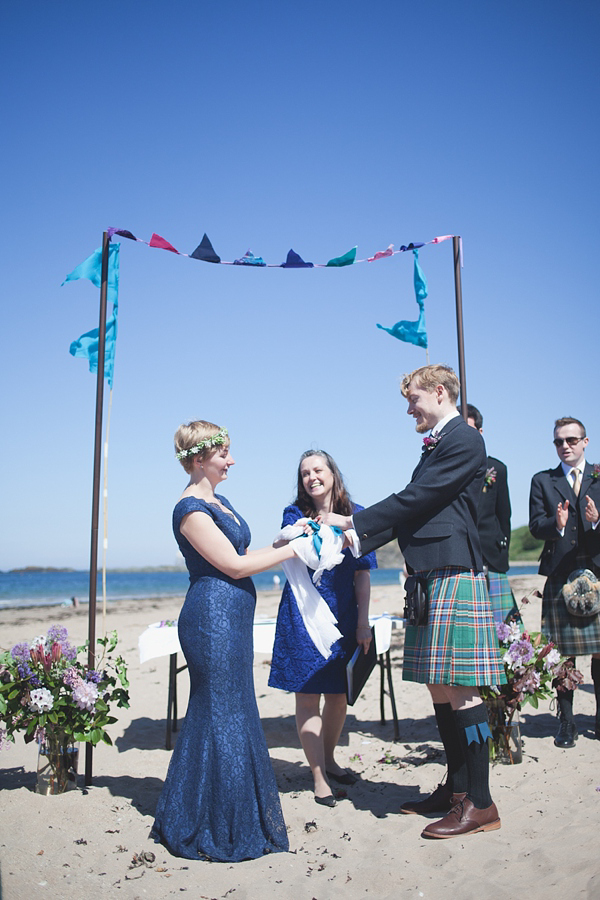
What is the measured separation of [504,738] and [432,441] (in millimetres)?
2107

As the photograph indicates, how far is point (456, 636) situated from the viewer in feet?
10.5

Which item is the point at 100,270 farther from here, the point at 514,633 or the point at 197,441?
the point at 514,633

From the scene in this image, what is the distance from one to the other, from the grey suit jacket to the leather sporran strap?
0.08 metres

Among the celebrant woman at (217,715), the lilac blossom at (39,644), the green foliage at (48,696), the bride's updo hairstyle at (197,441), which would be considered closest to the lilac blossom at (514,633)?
the celebrant woman at (217,715)

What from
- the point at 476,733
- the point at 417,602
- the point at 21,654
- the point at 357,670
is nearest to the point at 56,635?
the point at 21,654

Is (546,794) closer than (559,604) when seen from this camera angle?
Yes

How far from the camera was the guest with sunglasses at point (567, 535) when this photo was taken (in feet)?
15.4

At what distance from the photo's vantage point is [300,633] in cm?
406

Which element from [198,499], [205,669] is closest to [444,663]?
[205,669]

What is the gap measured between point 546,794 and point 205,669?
198 centimetres

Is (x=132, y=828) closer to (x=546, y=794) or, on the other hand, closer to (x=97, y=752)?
(x=97, y=752)

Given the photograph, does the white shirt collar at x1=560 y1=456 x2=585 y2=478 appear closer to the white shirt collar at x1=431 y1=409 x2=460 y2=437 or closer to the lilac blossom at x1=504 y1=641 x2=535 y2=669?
the lilac blossom at x1=504 y1=641 x2=535 y2=669

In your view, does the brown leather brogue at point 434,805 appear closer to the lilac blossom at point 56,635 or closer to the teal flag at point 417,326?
the lilac blossom at point 56,635

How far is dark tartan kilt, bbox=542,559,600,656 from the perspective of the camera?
4688mm
